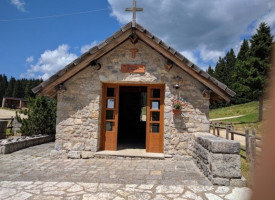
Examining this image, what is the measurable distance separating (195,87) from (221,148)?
2.72 metres

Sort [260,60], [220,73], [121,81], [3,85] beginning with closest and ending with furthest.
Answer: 1. [121,81]
2. [260,60]
3. [220,73]
4. [3,85]

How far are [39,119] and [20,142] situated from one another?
7.34 ft

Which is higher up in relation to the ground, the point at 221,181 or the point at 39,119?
the point at 39,119

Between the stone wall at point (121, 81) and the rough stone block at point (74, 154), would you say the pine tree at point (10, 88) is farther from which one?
the rough stone block at point (74, 154)

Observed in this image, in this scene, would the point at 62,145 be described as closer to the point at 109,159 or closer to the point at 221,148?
the point at 109,159

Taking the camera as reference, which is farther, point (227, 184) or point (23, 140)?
point (23, 140)

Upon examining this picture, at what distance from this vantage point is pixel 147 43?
275 inches

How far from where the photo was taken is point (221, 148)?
15.3 ft

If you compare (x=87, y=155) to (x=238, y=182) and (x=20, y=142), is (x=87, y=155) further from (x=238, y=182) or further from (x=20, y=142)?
(x=238, y=182)

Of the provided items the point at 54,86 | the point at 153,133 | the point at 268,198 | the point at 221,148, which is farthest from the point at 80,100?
the point at 268,198

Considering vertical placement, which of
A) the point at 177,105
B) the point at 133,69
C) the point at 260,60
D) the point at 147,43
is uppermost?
the point at 260,60

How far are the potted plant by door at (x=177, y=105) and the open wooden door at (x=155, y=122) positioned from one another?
0.55 meters

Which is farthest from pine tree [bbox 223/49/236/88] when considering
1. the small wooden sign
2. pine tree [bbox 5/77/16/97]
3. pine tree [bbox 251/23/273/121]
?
pine tree [bbox 5/77/16/97]

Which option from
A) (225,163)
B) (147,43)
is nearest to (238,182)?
(225,163)
